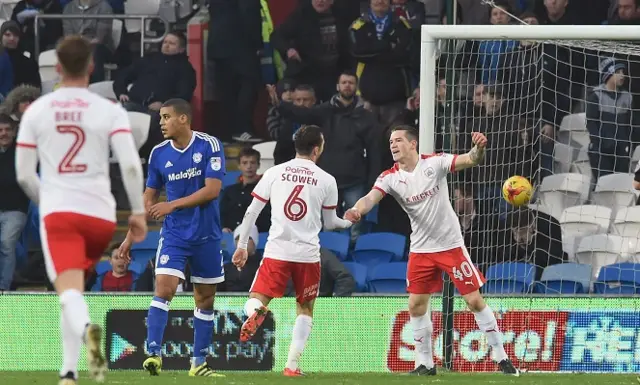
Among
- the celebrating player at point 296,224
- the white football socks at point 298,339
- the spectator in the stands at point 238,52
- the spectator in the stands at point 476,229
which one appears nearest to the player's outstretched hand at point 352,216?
the celebrating player at point 296,224

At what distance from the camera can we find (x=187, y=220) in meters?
11.3

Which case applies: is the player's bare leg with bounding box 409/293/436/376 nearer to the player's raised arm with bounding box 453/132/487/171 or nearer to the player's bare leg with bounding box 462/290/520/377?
the player's bare leg with bounding box 462/290/520/377

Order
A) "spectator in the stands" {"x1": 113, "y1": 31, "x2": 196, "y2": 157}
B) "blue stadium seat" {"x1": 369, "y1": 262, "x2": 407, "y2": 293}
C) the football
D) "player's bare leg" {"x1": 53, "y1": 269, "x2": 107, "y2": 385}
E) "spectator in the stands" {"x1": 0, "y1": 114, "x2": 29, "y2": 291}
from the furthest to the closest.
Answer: "spectator in the stands" {"x1": 113, "y1": 31, "x2": 196, "y2": 157}
"spectator in the stands" {"x1": 0, "y1": 114, "x2": 29, "y2": 291}
"blue stadium seat" {"x1": 369, "y1": 262, "x2": 407, "y2": 293}
the football
"player's bare leg" {"x1": 53, "y1": 269, "x2": 107, "y2": 385}

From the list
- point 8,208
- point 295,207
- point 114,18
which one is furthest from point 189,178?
point 114,18

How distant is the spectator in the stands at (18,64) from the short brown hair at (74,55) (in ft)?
35.4

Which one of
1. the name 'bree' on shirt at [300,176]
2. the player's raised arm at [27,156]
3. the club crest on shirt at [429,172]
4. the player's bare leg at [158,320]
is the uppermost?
the player's raised arm at [27,156]

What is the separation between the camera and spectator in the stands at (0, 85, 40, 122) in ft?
56.3

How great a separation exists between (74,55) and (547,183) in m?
9.47

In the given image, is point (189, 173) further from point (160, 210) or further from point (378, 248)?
point (378, 248)

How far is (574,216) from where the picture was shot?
622 inches

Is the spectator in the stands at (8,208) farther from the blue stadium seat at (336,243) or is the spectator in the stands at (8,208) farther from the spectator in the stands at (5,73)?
the blue stadium seat at (336,243)

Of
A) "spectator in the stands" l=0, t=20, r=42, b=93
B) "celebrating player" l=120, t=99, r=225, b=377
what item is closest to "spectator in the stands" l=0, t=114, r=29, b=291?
"spectator in the stands" l=0, t=20, r=42, b=93

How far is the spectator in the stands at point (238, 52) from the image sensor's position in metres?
18.3

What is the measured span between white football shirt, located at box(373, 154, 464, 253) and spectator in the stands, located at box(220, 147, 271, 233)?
4787 mm
